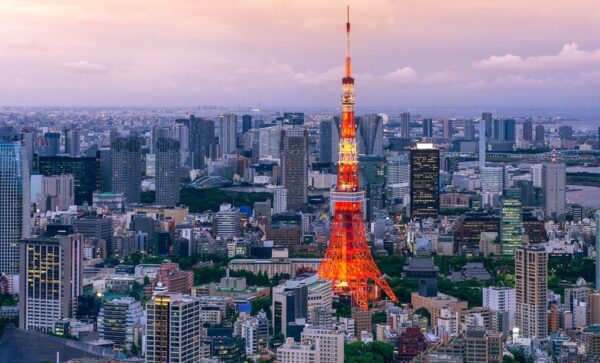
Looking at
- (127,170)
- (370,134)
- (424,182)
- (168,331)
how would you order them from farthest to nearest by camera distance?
(370,134), (127,170), (424,182), (168,331)

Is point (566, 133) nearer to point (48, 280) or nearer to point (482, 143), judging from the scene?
point (482, 143)

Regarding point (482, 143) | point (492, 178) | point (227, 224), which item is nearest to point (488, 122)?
point (482, 143)

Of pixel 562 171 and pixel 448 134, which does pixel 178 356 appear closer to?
pixel 562 171

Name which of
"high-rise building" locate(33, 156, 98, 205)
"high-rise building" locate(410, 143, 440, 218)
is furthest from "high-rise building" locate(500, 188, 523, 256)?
"high-rise building" locate(33, 156, 98, 205)

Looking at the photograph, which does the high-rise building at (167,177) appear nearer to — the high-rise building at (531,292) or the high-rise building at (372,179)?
the high-rise building at (372,179)

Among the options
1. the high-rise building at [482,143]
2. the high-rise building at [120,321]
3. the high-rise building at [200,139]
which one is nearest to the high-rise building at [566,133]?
the high-rise building at [482,143]

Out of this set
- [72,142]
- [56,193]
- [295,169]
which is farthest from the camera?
[72,142]

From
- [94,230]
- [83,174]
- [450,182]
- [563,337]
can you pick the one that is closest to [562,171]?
[450,182]

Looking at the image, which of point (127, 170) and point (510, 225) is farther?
point (127, 170)

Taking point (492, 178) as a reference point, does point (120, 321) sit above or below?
below
